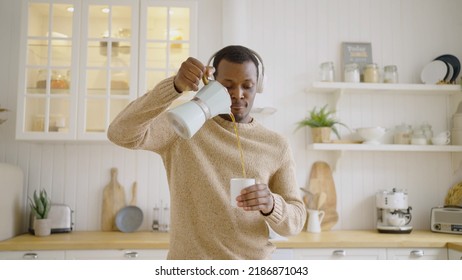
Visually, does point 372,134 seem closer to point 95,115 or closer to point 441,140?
point 441,140

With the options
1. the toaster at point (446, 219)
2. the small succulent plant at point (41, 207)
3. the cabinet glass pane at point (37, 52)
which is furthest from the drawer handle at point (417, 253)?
the cabinet glass pane at point (37, 52)

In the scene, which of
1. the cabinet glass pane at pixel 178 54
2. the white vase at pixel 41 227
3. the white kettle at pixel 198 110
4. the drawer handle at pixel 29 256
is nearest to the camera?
the white kettle at pixel 198 110

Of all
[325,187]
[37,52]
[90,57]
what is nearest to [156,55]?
[90,57]

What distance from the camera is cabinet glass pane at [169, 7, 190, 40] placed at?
2.25 meters

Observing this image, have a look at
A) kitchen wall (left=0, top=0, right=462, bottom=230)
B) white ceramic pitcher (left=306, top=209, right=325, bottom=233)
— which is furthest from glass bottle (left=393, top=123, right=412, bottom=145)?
white ceramic pitcher (left=306, top=209, right=325, bottom=233)

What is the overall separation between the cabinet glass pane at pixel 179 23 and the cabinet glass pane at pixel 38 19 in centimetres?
62

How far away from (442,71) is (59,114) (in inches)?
82.2

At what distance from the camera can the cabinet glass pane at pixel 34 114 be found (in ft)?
7.05

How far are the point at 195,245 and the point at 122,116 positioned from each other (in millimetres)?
323

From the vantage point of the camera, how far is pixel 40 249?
1.94 metres

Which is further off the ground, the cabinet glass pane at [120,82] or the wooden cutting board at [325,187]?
the cabinet glass pane at [120,82]

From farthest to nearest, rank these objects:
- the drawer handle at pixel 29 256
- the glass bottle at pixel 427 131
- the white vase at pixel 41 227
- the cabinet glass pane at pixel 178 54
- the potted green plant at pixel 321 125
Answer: the glass bottle at pixel 427 131 → the potted green plant at pixel 321 125 → the cabinet glass pane at pixel 178 54 → the white vase at pixel 41 227 → the drawer handle at pixel 29 256

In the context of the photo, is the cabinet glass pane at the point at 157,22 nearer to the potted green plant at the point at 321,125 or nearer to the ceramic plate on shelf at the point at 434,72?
the potted green plant at the point at 321,125

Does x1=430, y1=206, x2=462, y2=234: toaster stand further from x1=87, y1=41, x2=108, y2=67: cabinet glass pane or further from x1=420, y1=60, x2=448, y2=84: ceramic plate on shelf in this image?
x1=87, y1=41, x2=108, y2=67: cabinet glass pane
